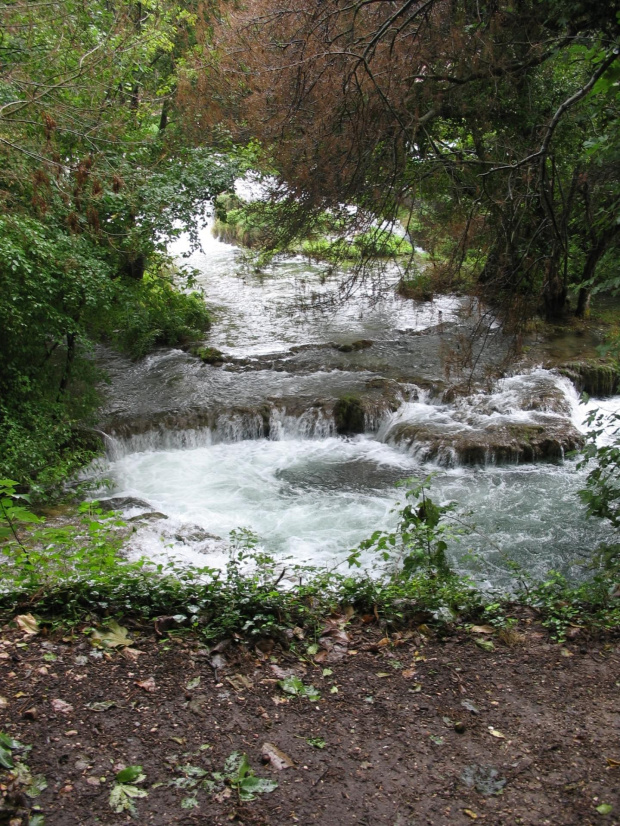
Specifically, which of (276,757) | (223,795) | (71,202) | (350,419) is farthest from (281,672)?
(350,419)

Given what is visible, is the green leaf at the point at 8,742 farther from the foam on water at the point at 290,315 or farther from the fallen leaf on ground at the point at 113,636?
the foam on water at the point at 290,315

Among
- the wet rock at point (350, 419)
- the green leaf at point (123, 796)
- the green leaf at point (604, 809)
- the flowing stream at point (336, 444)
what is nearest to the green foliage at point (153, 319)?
the flowing stream at point (336, 444)

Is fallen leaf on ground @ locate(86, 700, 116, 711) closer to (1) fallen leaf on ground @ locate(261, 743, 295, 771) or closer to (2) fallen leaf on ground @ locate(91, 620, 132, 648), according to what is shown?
(2) fallen leaf on ground @ locate(91, 620, 132, 648)

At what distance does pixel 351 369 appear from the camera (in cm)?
1228

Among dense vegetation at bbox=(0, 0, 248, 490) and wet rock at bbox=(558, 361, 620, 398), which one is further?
wet rock at bbox=(558, 361, 620, 398)

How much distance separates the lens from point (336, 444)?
1048cm

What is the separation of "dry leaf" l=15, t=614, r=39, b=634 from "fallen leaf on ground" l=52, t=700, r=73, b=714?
75cm

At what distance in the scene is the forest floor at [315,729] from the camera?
2662 millimetres

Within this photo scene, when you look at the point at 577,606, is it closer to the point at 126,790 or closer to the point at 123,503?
the point at 126,790

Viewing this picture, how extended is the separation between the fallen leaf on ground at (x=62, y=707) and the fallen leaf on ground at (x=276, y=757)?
0.99 meters

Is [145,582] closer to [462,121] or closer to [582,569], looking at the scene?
[582,569]

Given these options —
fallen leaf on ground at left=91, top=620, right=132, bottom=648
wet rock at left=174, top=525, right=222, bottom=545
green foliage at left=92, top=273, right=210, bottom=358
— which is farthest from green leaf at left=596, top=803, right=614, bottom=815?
green foliage at left=92, top=273, right=210, bottom=358

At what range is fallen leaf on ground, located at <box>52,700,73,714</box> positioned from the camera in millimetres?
3051

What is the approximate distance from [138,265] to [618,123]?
8.71m
